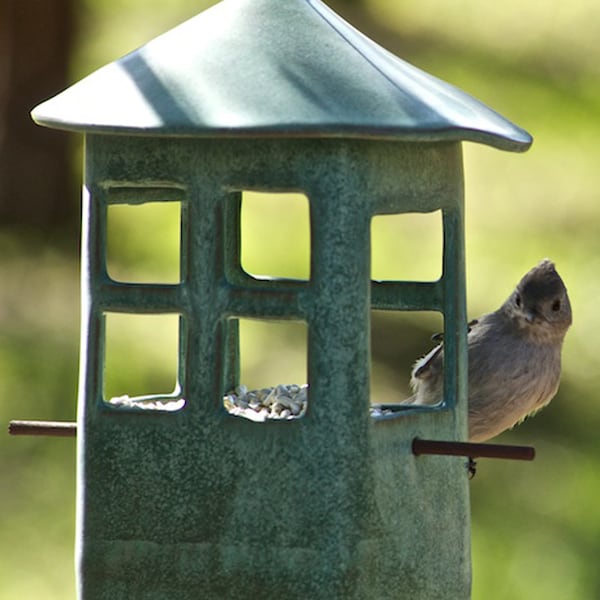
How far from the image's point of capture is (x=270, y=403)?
3.88m

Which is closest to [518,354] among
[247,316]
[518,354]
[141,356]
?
[518,354]

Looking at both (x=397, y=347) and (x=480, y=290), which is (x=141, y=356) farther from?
(x=480, y=290)

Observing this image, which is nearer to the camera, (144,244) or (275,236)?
(275,236)

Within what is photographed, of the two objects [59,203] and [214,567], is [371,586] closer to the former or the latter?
[214,567]

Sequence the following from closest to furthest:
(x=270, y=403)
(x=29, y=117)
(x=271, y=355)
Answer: (x=270, y=403) → (x=271, y=355) → (x=29, y=117)

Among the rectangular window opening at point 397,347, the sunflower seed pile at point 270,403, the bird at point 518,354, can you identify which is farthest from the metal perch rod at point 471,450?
the rectangular window opening at point 397,347

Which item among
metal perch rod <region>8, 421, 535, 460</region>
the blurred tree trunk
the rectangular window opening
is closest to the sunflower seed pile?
metal perch rod <region>8, 421, 535, 460</region>

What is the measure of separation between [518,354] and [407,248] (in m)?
3.27

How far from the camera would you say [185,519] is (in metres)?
3.59

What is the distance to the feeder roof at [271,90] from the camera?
3367 mm

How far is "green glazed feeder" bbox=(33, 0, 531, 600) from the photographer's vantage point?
3502 mm

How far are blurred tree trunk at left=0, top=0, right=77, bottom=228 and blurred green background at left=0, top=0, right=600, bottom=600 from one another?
11cm

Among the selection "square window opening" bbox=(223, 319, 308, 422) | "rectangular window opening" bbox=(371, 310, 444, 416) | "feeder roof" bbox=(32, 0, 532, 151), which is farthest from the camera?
"rectangular window opening" bbox=(371, 310, 444, 416)

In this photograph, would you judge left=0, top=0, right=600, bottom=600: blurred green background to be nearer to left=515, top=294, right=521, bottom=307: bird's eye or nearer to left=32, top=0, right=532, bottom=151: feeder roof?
left=515, top=294, right=521, bottom=307: bird's eye
